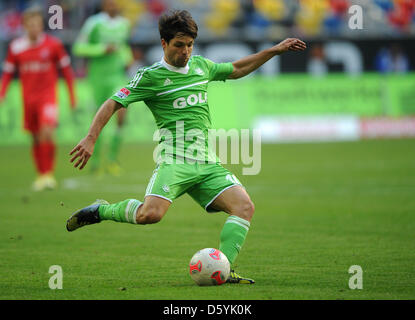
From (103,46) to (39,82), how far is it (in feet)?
6.11

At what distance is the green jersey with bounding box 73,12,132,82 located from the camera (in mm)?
14906

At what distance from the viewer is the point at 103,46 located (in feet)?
48.8

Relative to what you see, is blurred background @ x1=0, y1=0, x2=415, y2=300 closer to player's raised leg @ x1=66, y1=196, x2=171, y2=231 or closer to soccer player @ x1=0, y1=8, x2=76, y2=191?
player's raised leg @ x1=66, y1=196, x2=171, y2=231

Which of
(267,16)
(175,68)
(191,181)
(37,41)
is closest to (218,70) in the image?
(175,68)

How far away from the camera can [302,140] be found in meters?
22.4

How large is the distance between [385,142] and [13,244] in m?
14.6

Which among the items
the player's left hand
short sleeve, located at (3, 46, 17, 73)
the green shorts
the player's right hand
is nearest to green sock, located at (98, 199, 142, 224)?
the green shorts

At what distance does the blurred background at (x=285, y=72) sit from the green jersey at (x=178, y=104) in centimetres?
1442

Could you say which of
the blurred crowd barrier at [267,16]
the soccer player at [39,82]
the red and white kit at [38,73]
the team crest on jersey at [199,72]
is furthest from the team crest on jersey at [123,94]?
the blurred crowd barrier at [267,16]

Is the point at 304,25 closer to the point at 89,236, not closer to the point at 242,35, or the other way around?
the point at 242,35

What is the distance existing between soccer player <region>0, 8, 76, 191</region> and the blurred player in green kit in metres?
1.35

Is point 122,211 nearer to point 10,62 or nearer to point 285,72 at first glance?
point 10,62

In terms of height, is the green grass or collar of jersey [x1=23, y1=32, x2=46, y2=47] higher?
collar of jersey [x1=23, y1=32, x2=46, y2=47]

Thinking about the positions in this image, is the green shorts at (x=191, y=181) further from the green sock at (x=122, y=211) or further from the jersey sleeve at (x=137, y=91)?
the jersey sleeve at (x=137, y=91)
